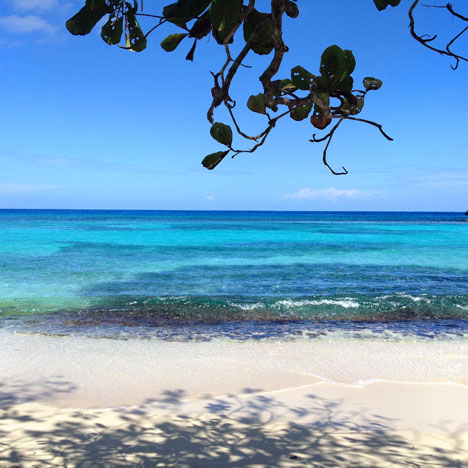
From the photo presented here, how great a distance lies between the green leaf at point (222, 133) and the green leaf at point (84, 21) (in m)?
0.49

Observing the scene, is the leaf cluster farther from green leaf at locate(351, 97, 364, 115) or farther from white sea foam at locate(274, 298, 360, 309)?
white sea foam at locate(274, 298, 360, 309)

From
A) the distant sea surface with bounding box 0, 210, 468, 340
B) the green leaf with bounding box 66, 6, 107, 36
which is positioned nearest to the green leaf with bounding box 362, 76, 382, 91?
the green leaf with bounding box 66, 6, 107, 36

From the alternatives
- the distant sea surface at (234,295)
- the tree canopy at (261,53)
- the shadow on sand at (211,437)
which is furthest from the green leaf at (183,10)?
the distant sea surface at (234,295)

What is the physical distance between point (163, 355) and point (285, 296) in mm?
5200

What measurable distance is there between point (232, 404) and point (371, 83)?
148 inches

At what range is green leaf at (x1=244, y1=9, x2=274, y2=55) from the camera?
1.39 meters

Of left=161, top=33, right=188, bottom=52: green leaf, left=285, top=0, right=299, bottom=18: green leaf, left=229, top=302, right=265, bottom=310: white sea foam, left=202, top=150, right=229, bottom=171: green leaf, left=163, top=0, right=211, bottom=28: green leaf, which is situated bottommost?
left=229, top=302, right=265, bottom=310: white sea foam

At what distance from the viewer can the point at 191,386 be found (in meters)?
5.03

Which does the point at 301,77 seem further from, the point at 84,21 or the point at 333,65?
the point at 84,21

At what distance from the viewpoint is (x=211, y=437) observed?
3734mm

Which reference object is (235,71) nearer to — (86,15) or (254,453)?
(86,15)

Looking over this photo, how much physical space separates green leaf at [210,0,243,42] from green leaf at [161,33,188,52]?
0.30 metres

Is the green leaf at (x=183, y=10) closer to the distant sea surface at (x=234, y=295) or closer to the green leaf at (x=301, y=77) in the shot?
the green leaf at (x=301, y=77)

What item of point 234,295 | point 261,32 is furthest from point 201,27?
point 234,295
